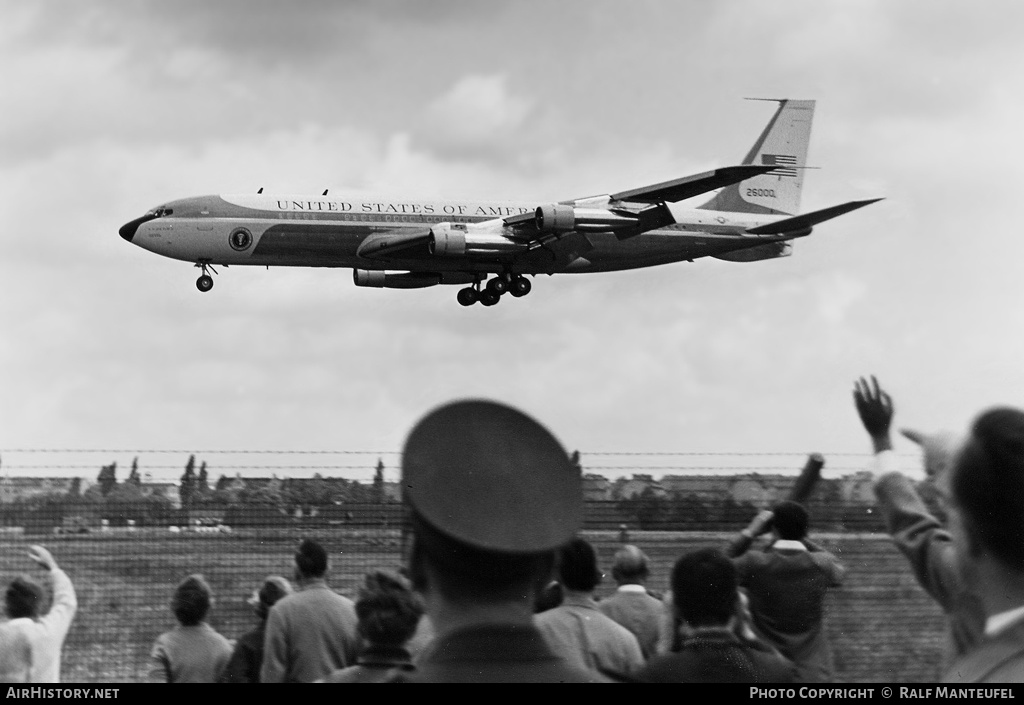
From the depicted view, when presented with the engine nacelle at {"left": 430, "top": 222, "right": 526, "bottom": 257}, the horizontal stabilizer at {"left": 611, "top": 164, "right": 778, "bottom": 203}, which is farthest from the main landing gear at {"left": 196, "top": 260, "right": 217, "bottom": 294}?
the horizontal stabilizer at {"left": 611, "top": 164, "right": 778, "bottom": 203}

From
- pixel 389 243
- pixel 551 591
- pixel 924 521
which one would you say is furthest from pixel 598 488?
pixel 389 243

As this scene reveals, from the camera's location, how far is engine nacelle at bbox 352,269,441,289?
3691 cm

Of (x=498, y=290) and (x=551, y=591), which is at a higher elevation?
(x=498, y=290)

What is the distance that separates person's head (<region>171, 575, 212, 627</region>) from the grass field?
5.0 inches

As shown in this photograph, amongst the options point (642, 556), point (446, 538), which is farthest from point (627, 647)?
point (446, 538)

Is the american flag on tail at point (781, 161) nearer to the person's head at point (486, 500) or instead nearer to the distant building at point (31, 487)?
the distant building at point (31, 487)

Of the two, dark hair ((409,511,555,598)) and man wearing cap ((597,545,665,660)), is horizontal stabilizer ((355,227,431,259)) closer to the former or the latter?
man wearing cap ((597,545,665,660))

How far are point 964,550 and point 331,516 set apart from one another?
4.98 metres

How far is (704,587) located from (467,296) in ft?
105

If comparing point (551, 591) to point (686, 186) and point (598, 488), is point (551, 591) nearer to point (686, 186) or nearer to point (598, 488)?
point (598, 488)

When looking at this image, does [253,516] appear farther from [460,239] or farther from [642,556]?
[460,239]

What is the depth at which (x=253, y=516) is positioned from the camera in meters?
8.38

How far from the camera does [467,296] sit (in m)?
37.3

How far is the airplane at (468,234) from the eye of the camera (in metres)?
33.8
